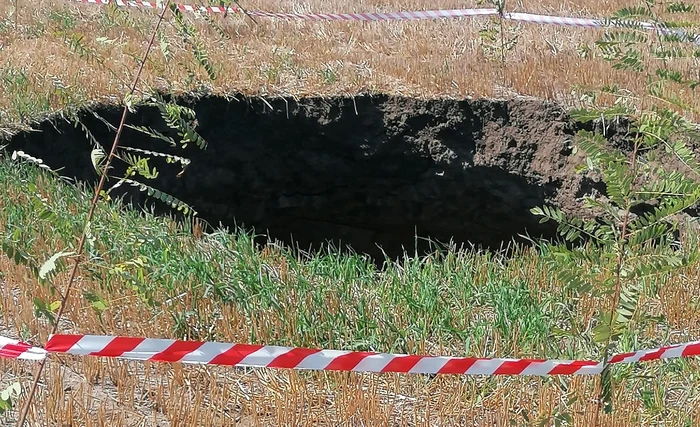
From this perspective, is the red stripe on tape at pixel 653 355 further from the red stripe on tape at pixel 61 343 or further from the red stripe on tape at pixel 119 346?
the red stripe on tape at pixel 61 343

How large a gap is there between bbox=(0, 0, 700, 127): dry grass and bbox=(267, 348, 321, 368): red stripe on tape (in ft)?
12.2

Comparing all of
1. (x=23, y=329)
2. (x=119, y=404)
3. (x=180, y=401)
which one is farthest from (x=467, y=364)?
(x=23, y=329)

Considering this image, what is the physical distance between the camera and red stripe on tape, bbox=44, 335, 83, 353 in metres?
2.32

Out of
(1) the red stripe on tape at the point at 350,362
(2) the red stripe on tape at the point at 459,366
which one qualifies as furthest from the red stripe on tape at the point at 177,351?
(2) the red stripe on tape at the point at 459,366

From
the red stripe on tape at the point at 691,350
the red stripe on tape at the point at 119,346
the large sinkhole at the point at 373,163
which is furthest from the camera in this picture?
the large sinkhole at the point at 373,163

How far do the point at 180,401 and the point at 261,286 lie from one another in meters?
0.93

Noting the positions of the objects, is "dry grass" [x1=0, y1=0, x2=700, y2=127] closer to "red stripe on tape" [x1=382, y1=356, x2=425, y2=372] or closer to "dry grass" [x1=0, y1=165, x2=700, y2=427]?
"dry grass" [x1=0, y1=165, x2=700, y2=427]

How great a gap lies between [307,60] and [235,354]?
503 centimetres

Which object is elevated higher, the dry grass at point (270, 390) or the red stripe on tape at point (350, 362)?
the red stripe on tape at point (350, 362)

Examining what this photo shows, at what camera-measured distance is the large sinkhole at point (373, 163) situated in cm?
672

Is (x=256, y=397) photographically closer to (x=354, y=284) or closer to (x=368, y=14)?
(x=354, y=284)

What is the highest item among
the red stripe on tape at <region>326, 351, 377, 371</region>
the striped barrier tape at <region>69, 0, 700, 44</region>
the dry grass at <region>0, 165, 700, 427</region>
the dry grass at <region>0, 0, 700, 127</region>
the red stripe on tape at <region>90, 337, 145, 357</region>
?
the striped barrier tape at <region>69, 0, 700, 44</region>

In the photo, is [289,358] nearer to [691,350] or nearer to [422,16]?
[691,350]

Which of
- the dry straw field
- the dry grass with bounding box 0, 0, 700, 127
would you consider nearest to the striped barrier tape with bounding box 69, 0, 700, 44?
the dry grass with bounding box 0, 0, 700, 127
